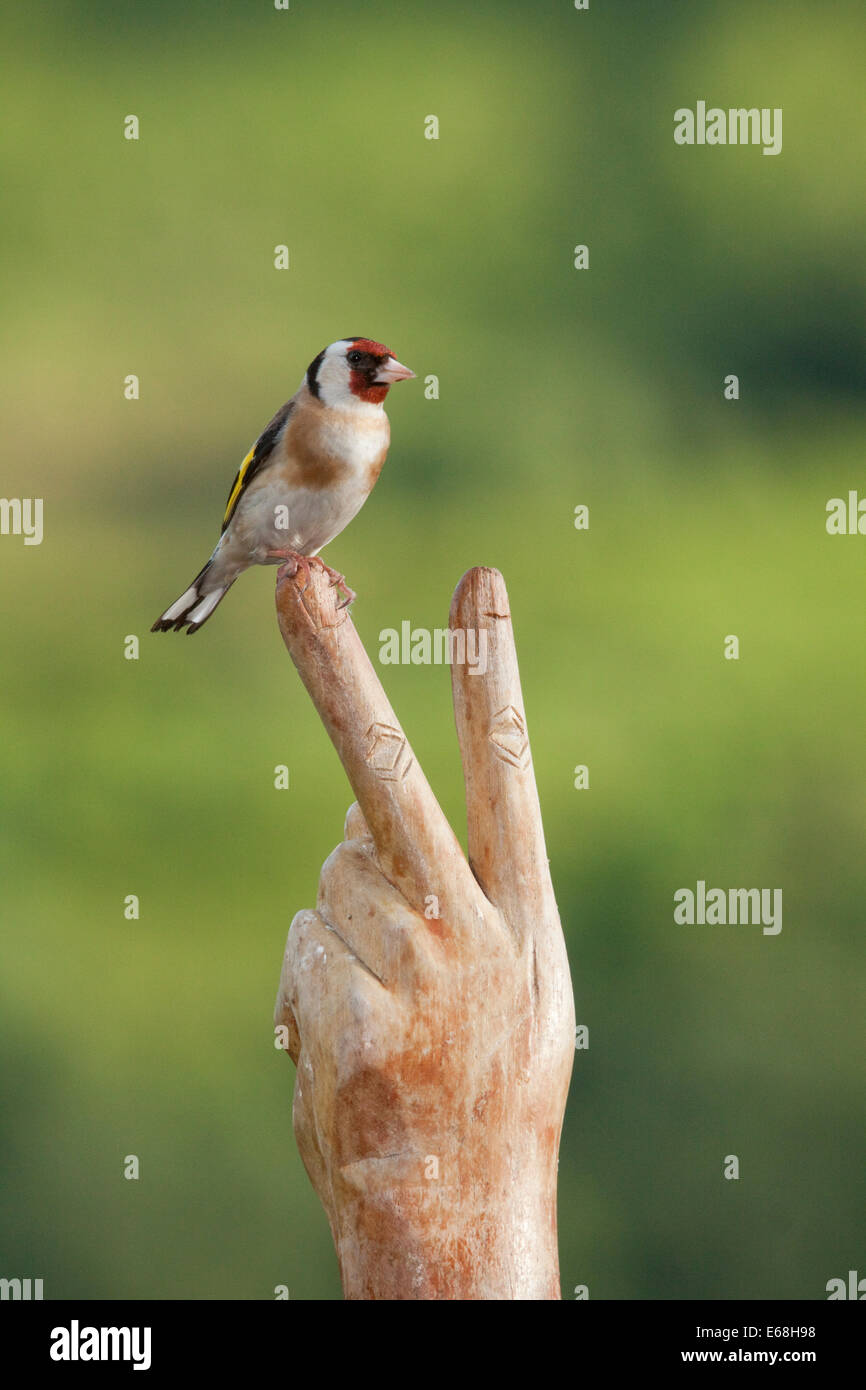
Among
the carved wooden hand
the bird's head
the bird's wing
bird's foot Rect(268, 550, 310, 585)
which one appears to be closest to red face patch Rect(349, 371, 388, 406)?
the bird's head

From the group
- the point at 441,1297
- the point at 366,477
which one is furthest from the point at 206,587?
the point at 441,1297

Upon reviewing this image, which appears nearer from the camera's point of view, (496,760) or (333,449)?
(496,760)

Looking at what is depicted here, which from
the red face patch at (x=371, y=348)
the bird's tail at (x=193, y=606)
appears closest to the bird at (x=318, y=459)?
the red face patch at (x=371, y=348)

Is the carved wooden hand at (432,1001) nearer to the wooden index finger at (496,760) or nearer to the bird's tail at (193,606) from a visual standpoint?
the wooden index finger at (496,760)

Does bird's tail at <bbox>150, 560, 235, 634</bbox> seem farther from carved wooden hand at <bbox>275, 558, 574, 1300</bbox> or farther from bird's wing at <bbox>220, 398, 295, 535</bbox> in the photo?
carved wooden hand at <bbox>275, 558, 574, 1300</bbox>

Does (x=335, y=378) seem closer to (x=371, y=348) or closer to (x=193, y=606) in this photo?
(x=371, y=348)

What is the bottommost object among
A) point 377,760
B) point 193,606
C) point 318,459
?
point 377,760

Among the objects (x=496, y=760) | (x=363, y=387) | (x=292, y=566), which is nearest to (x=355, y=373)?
(x=363, y=387)
